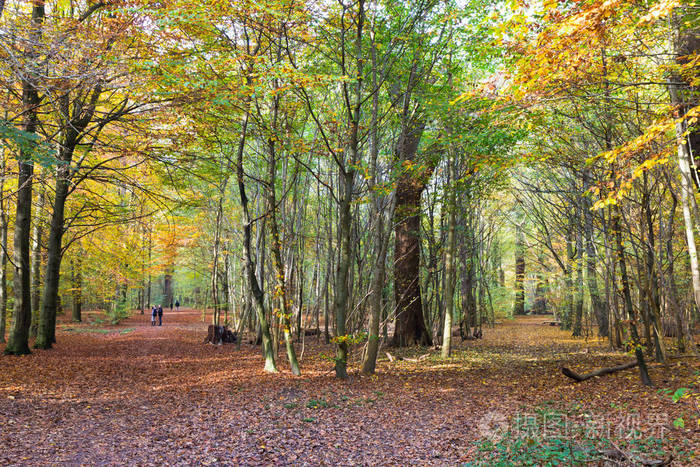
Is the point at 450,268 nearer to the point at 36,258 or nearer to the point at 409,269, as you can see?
the point at 409,269

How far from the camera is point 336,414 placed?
19.1ft

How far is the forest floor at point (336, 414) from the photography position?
421 centimetres

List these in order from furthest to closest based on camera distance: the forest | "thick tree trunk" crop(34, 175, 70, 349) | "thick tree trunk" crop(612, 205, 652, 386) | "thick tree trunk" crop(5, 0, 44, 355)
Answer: "thick tree trunk" crop(34, 175, 70, 349) → "thick tree trunk" crop(5, 0, 44, 355) → "thick tree trunk" crop(612, 205, 652, 386) → the forest

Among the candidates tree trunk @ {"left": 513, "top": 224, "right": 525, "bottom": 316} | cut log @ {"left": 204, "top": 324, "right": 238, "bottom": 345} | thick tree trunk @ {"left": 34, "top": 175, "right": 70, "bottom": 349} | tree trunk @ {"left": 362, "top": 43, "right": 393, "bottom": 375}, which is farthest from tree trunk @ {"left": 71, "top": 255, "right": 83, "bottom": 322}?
tree trunk @ {"left": 513, "top": 224, "right": 525, "bottom": 316}

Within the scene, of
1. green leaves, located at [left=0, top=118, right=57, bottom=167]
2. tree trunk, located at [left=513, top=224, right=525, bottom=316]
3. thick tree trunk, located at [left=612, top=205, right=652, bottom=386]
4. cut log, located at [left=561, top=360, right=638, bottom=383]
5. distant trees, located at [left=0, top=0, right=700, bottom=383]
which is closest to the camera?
green leaves, located at [left=0, top=118, right=57, bottom=167]

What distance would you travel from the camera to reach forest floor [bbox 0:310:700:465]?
421 cm

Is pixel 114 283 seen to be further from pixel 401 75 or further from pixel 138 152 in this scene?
pixel 401 75

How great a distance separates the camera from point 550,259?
1867cm

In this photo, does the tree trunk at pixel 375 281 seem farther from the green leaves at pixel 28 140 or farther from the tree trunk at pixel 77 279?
the tree trunk at pixel 77 279

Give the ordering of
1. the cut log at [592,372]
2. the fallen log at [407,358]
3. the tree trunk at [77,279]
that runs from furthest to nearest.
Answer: the tree trunk at [77,279] < the fallen log at [407,358] < the cut log at [592,372]

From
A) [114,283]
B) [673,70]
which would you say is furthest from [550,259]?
[114,283]

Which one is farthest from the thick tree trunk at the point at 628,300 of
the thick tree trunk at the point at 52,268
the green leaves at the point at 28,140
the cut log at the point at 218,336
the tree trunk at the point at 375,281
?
the cut log at the point at 218,336

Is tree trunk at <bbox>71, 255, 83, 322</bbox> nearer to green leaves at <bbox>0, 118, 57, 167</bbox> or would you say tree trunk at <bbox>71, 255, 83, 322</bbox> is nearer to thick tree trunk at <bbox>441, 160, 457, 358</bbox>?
green leaves at <bbox>0, 118, 57, 167</bbox>

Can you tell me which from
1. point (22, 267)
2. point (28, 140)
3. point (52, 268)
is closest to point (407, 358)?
point (28, 140)
